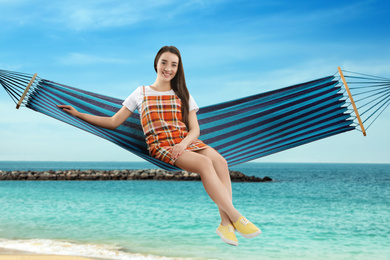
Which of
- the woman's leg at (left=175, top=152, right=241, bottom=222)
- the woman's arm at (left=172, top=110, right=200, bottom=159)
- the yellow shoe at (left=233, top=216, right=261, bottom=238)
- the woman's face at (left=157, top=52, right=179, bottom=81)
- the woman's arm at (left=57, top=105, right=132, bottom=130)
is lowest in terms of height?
the yellow shoe at (left=233, top=216, right=261, bottom=238)

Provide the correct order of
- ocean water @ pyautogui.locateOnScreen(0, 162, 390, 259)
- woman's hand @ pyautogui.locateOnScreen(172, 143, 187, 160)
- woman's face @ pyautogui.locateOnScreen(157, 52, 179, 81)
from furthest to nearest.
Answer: ocean water @ pyautogui.locateOnScreen(0, 162, 390, 259) < woman's face @ pyautogui.locateOnScreen(157, 52, 179, 81) < woman's hand @ pyautogui.locateOnScreen(172, 143, 187, 160)

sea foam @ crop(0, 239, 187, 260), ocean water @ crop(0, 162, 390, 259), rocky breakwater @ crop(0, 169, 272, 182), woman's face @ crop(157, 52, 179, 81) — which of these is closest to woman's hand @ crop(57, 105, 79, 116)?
woman's face @ crop(157, 52, 179, 81)

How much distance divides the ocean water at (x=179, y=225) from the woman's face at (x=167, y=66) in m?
5.95

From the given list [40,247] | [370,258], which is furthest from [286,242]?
[40,247]

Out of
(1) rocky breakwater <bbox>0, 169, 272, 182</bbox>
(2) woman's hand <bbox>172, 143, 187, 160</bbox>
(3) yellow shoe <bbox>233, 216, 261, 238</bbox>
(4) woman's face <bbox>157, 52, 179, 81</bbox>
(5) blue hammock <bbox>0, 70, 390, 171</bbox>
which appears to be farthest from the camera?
(1) rocky breakwater <bbox>0, 169, 272, 182</bbox>

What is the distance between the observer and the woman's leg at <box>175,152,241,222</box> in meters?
1.77

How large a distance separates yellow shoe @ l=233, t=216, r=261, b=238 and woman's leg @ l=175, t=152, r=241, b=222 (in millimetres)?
23

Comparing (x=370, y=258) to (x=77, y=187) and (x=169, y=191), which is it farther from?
(x=77, y=187)

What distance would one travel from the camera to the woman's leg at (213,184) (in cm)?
177

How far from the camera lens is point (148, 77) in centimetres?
225

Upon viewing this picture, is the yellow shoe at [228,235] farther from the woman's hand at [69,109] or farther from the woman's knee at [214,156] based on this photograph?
the woman's hand at [69,109]

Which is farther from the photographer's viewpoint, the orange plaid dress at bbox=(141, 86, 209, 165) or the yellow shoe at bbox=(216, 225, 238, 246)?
the orange plaid dress at bbox=(141, 86, 209, 165)

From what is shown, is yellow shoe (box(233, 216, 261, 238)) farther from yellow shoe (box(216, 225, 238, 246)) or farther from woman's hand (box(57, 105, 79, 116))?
woman's hand (box(57, 105, 79, 116))

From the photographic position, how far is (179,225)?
1106 cm
